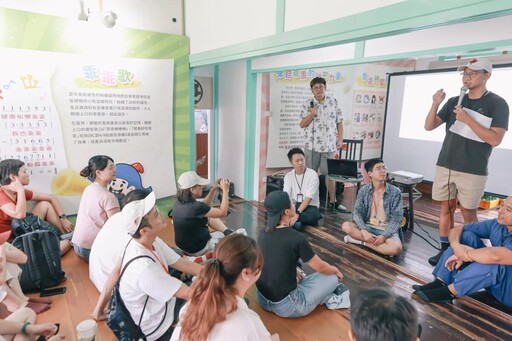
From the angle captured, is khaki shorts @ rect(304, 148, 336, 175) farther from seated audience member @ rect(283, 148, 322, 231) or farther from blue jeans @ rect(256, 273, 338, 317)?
blue jeans @ rect(256, 273, 338, 317)

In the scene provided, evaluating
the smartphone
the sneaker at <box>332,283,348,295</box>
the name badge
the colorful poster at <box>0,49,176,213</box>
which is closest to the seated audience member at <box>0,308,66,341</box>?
the smartphone

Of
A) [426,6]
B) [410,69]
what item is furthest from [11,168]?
[410,69]

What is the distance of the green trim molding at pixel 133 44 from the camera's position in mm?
3096

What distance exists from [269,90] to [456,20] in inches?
129

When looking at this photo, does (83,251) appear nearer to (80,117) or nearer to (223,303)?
(80,117)

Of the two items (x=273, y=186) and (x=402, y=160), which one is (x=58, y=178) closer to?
(x=273, y=186)

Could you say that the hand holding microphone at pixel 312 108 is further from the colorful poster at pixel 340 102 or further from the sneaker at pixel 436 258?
the sneaker at pixel 436 258

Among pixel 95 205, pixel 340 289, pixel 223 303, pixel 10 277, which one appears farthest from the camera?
pixel 95 205

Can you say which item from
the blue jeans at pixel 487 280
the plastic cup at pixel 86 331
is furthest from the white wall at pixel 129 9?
the blue jeans at pixel 487 280

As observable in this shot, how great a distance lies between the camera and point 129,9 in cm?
370

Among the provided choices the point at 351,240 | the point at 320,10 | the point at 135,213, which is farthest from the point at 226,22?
the point at 351,240

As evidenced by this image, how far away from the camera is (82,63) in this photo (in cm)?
348

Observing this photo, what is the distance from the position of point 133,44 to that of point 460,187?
12.4 feet

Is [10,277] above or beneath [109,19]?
beneath
